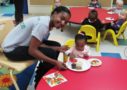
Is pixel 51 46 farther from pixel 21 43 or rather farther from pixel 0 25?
pixel 0 25

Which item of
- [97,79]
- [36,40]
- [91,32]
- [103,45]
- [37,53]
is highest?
[36,40]

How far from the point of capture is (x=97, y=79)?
1.68 meters

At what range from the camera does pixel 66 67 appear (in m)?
1.80

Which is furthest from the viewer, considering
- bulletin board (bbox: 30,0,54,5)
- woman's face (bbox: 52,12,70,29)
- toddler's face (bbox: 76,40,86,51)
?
bulletin board (bbox: 30,0,54,5)

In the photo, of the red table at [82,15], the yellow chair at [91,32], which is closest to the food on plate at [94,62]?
the yellow chair at [91,32]

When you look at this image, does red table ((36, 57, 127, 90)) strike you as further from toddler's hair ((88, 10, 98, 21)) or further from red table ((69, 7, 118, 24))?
red table ((69, 7, 118, 24))

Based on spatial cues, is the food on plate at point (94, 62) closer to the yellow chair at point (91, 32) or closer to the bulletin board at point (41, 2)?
the yellow chair at point (91, 32)

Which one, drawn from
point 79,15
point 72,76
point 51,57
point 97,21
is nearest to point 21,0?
point 79,15

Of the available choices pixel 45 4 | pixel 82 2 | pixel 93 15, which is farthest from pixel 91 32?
pixel 45 4

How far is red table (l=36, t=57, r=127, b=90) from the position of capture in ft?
5.21

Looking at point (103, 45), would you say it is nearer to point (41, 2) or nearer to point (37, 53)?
point (37, 53)

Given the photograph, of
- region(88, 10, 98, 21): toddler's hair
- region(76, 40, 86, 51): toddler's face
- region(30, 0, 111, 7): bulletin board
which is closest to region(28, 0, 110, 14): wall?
region(30, 0, 111, 7): bulletin board

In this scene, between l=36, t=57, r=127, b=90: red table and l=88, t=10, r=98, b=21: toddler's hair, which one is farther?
l=88, t=10, r=98, b=21: toddler's hair

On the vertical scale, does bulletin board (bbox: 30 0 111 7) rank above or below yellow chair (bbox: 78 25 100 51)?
above
